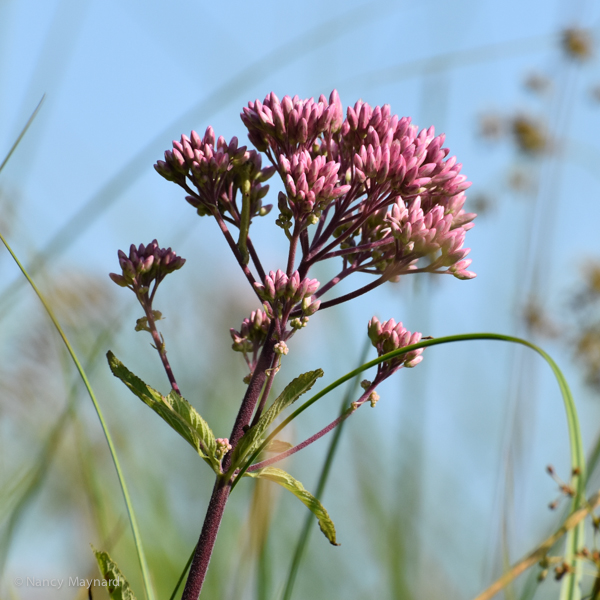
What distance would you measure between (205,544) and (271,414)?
0.33m

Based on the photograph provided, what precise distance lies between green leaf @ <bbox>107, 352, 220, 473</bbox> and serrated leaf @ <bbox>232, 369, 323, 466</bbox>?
0.08 meters

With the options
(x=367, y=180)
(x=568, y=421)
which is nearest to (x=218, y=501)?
(x=568, y=421)

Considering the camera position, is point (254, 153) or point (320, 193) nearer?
point (320, 193)

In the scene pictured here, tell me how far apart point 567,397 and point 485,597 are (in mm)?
483

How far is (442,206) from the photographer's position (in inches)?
67.6

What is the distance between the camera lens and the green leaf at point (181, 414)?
1.47m

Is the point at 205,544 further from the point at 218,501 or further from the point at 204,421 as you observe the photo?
the point at 204,421

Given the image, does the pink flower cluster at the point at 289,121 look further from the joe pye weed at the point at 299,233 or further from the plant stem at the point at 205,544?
the plant stem at the point at 205,544

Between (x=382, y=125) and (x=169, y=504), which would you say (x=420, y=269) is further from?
(x=169, y=504)

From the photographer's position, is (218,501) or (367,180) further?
(367,180)

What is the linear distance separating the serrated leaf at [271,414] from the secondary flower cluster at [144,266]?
477 millimetres

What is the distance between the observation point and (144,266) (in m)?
1.67

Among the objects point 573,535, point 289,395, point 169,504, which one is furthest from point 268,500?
point 573,535

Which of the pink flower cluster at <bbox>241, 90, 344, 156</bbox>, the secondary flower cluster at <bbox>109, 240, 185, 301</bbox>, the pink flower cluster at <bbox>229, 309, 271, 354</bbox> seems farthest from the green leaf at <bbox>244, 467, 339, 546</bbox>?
Answer: the pink flower cluster at <bbox>241, 90, 344, 156</bbox>
